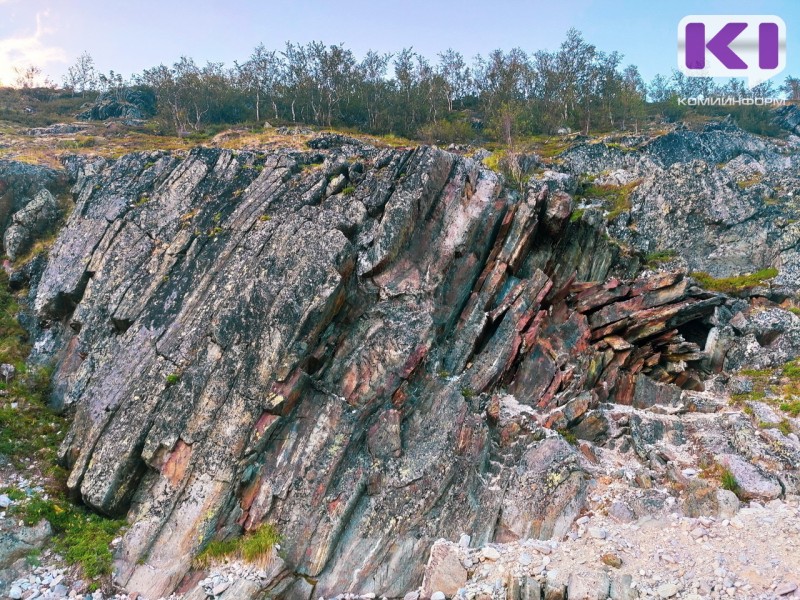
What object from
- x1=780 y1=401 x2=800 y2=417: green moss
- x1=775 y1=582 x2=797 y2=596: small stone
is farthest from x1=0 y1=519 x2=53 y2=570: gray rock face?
x1=780 y1=401 x2=800 y2=417: green moss

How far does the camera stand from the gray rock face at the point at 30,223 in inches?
1099

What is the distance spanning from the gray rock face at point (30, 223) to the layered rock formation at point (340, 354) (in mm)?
2516

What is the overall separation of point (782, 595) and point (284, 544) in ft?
50.1

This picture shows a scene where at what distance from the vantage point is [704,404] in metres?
23.3

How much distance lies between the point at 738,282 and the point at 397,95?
56.9 meters

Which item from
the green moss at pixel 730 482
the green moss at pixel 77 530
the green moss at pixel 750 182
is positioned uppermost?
the green moss at pixel 750 182

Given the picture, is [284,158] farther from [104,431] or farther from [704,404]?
[704,404]

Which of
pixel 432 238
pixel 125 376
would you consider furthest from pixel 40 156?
pixel 432 238

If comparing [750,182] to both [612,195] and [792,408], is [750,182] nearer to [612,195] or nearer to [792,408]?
[612,195]

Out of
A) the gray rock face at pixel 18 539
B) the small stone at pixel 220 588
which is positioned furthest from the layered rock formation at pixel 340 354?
the gray rock face at pixel 18 539

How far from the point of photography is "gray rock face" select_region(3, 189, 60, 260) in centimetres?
2792

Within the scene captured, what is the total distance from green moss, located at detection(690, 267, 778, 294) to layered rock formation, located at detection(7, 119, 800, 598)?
3.72 metres

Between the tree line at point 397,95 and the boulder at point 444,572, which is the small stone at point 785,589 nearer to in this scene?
the boulder at point 444,572

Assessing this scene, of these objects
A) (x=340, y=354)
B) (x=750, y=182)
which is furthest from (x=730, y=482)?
(x=750, y=182)
